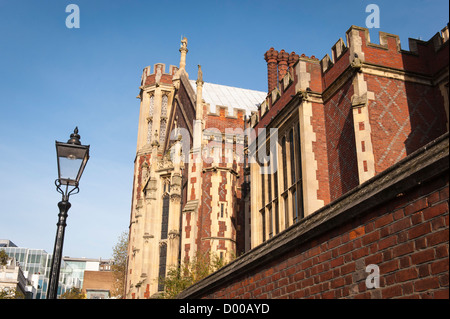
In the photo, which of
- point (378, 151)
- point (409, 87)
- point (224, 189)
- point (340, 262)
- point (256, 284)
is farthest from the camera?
point (224, 189)

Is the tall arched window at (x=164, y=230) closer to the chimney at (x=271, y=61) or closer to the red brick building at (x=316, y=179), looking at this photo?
the red brick building at (x=316, y=179)

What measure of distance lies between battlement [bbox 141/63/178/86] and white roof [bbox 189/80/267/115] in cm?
810

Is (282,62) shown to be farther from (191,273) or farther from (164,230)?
(191,273)

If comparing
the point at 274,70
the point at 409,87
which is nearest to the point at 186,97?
the point at 274,70

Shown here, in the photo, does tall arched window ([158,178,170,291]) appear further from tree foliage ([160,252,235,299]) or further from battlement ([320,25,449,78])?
battlement ([320,25,449,78])

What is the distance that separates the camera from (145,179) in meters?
29.6

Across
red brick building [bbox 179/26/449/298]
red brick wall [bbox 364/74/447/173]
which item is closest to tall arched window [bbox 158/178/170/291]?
red brick building [bbox 179/26/449/298]

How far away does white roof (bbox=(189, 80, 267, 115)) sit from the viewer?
2827cm

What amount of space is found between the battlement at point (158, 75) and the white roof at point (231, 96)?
8098 millimetres

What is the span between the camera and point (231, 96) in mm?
30062

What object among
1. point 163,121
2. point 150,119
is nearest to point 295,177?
point 163,121

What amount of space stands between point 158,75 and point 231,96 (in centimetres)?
1090
